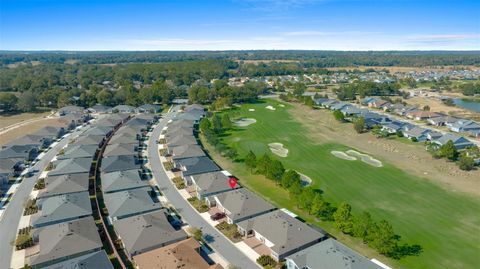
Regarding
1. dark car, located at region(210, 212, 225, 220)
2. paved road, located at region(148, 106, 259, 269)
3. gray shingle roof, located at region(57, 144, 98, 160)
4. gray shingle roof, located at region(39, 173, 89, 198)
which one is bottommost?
paved road, located at region(148, 106, 259, 269)

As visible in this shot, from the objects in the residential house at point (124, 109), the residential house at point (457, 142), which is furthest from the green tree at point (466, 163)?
the residential house at point (124, 109)

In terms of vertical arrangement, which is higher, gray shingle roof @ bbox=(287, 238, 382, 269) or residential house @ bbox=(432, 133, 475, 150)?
residential house @ bbox=(432, 133, 475, 150)

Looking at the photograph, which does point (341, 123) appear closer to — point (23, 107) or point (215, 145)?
point (215, 145)

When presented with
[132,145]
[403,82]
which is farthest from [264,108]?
[403,82]

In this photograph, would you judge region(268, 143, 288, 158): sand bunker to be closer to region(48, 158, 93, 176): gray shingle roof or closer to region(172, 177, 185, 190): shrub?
region(172, 177, 185, 190): shrub

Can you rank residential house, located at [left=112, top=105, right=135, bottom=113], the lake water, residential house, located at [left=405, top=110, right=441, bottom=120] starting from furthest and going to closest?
the lake water → residential house, located at [left=112, top=105, right=135, bottom=113] → residential house, located at [left=405, top=110, right=441, bottom=120]

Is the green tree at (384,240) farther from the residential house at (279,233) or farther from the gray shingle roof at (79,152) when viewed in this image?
the gray shingle roof at (79,152)

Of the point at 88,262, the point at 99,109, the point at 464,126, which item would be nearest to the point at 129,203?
the point at 88,262

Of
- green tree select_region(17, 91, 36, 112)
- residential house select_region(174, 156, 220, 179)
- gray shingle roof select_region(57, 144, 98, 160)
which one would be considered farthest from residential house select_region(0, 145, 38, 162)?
green tree select_region(17, 91, 36, 112)

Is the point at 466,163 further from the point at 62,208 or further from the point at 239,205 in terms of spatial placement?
the point at 62,208
